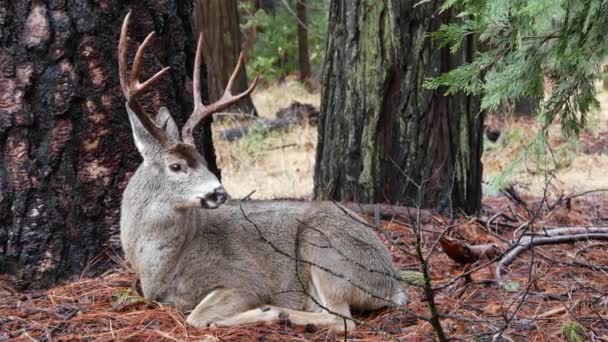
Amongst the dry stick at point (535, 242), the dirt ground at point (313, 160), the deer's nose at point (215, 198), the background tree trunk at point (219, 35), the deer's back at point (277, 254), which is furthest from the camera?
the background tree trunk at point (219, 35)

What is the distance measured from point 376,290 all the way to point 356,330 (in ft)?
1.23

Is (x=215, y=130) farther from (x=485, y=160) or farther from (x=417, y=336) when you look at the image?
(x=417, y=336)

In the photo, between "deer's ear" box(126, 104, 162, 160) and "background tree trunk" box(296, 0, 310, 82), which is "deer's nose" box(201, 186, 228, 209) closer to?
"deer's ear" box(126, 104, 162, 160)

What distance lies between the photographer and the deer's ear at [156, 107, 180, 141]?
484cm

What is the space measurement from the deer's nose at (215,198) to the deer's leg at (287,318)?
0.63 meters

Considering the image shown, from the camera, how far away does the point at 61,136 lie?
4.92m

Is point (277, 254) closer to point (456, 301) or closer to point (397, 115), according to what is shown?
point (456, 301)

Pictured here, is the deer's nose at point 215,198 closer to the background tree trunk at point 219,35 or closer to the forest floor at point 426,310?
the forest floor at point 426,310

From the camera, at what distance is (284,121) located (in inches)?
500

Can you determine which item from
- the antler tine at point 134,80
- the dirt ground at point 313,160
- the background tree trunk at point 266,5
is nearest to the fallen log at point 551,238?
the antler tine at point 134,80

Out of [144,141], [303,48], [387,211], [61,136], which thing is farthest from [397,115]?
[303,48]

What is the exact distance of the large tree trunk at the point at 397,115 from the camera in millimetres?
6227

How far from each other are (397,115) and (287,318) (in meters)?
2.27

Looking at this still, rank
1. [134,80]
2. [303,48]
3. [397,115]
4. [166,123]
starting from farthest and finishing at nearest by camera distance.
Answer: [303,48], [397,115], [166,123], [134,80]
